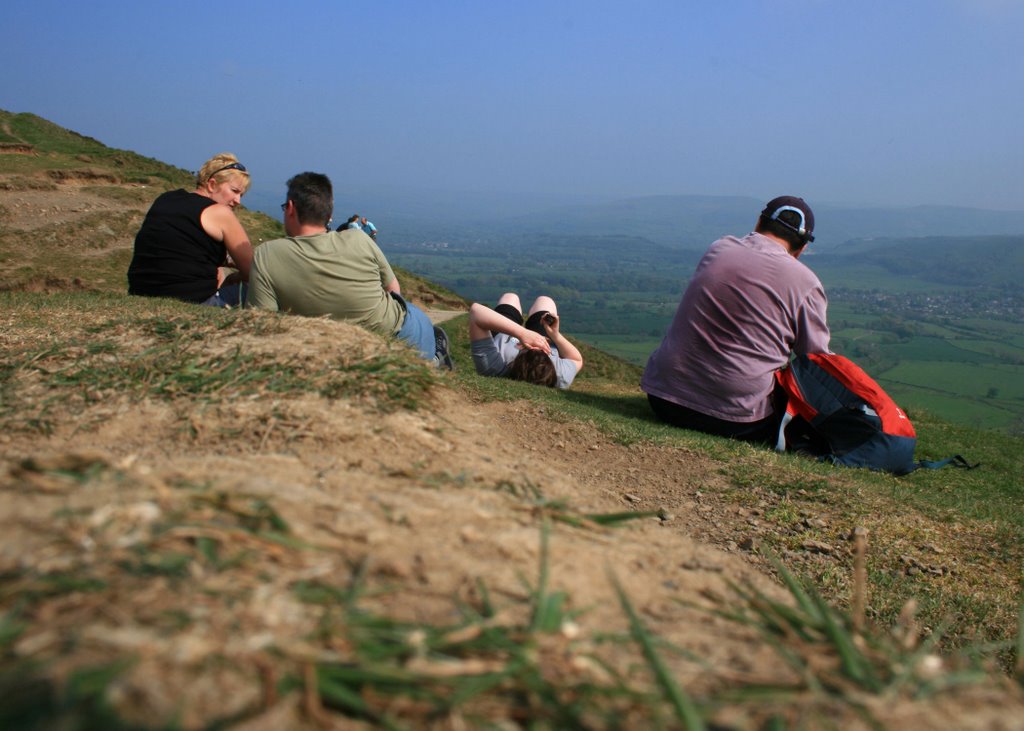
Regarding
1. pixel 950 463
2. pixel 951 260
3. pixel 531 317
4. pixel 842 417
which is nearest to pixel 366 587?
pixel 842 417

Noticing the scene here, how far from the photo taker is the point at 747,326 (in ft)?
18.6

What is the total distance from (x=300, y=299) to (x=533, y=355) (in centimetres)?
235

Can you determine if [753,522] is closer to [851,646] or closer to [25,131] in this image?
[851,646]

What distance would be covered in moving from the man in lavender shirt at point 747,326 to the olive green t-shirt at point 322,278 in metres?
2.46

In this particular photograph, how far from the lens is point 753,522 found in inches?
168

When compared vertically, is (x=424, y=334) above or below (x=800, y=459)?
above

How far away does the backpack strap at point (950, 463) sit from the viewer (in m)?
6.14

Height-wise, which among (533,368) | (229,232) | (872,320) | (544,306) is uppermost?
(229,232)

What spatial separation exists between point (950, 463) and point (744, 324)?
260 cm

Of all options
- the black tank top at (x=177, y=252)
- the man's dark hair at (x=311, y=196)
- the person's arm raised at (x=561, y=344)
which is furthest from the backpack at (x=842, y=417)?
the black tank top at (x=177, y=252)

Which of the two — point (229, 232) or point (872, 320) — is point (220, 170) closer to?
point (229, 232)

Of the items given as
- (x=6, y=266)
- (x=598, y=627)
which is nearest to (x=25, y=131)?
(x=6, y=266)

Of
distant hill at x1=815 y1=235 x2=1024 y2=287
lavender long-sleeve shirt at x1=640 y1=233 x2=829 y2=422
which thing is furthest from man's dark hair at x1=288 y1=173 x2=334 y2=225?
distant hill at x1=815 y1=235 x2=1024 y2=287

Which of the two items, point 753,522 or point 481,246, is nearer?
point 753,522
